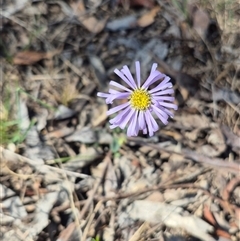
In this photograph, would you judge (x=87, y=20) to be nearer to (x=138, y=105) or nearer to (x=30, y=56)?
(x=30, y=56)

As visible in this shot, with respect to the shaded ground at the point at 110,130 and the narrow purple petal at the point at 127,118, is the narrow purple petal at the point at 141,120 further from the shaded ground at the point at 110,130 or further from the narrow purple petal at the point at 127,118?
the shaded ground at the point at 110,130

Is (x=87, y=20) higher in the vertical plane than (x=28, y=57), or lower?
higher

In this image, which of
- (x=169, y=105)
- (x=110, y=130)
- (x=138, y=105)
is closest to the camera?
(x=169, y=105)

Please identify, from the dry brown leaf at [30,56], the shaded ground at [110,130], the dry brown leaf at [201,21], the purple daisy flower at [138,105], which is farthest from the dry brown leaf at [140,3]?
the purple daisy flower at [138,105]

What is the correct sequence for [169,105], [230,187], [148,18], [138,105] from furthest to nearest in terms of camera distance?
[148,18] < [230,187] < [138,105] < [169,105]

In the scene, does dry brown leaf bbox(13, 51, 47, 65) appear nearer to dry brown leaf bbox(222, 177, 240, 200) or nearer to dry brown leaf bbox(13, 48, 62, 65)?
dry brown leaf bbox(13, 48, 62, 65)

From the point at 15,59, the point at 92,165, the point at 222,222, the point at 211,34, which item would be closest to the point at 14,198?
the point at 92,165

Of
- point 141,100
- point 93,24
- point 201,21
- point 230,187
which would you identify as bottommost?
point 230,187

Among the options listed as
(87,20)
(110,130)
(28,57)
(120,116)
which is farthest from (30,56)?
(120,116)
